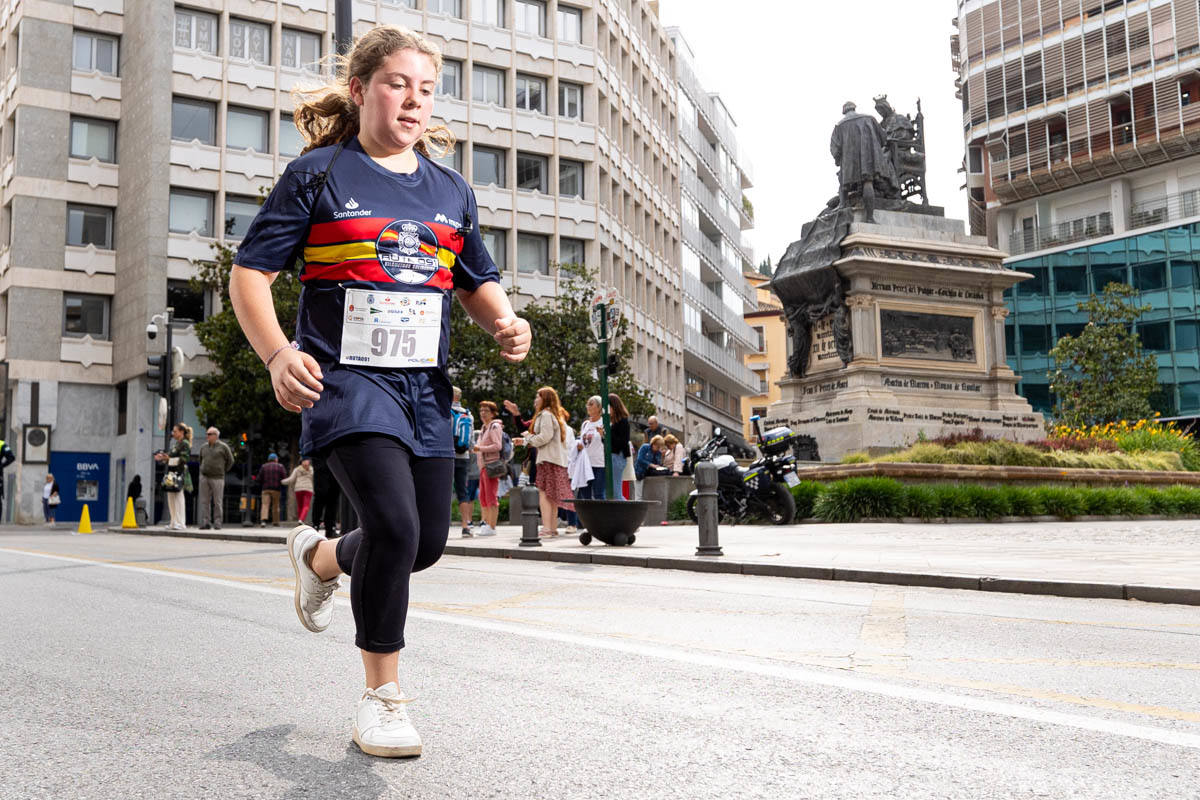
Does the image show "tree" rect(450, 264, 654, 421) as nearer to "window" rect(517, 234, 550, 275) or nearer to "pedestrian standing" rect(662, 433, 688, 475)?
"window" rect(517, 234, 550, 275)

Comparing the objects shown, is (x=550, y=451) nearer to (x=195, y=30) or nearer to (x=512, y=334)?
(x=512, y=334)

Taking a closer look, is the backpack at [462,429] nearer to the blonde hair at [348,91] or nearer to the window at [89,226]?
the blonde hair at [348,91]

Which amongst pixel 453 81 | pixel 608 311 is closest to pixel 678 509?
pixel 608 311

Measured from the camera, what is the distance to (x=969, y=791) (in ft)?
10.7

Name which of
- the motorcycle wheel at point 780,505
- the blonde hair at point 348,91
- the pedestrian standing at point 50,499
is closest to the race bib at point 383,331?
the blonde hair at point 348,91

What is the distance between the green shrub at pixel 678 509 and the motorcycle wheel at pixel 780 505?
9.30 feet

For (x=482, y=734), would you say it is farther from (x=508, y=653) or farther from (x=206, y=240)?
(x=206, y=240)

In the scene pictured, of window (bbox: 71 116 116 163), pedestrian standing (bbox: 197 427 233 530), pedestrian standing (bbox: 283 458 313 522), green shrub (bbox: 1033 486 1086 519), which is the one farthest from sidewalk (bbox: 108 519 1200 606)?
window (bbox: 71 116 116 163)

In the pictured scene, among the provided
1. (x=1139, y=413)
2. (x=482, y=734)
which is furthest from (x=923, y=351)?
(x=1139, y=413)

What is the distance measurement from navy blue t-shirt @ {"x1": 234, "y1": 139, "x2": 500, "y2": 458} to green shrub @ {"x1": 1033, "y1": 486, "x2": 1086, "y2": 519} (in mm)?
18255

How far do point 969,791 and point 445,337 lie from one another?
6.13 ft

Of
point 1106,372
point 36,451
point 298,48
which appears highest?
point 298,48

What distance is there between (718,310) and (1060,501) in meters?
55.6

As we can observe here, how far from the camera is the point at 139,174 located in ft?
149
